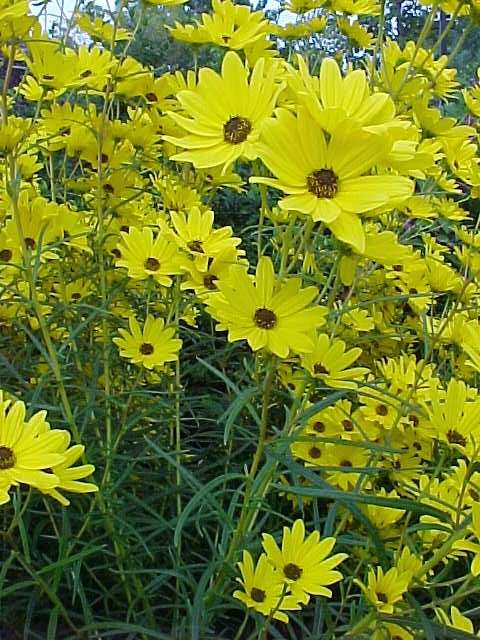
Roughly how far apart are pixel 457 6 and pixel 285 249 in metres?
0.53

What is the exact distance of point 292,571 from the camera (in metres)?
1.05

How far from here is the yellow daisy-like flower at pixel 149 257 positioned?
125 cm

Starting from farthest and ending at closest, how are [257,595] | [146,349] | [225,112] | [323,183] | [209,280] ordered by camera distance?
[146,349] < [209,280] < [257,595] < [225,112] < [323,183]

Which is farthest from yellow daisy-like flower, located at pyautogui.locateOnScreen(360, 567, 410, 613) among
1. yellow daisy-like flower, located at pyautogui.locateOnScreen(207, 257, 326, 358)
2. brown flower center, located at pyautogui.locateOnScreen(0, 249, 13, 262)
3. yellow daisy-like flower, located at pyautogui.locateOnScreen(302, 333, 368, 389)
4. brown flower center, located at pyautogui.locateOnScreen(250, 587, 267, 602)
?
brown flower center, located at pyautogui.locateOnScreen(0, 249, 13, 262)

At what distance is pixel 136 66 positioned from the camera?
4.74 feet

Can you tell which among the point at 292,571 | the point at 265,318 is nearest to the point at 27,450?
the point at 265,318

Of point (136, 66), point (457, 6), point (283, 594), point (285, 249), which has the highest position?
point (457, 6)

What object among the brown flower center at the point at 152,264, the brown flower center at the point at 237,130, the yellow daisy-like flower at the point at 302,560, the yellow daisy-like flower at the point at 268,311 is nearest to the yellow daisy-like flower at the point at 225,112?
the brown flower center at the point at 237,130

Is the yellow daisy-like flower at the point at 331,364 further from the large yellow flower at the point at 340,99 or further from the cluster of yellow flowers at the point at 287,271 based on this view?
the large yellow flower at the point at 340,99

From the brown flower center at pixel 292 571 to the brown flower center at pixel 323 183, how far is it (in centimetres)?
53

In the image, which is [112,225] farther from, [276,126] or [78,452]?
[276,126]

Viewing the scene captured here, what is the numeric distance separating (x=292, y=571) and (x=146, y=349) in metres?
0.45

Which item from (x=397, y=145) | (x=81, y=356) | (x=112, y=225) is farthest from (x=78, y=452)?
(x=112, y=225)

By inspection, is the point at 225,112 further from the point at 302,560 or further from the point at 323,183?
the point at 302,560
